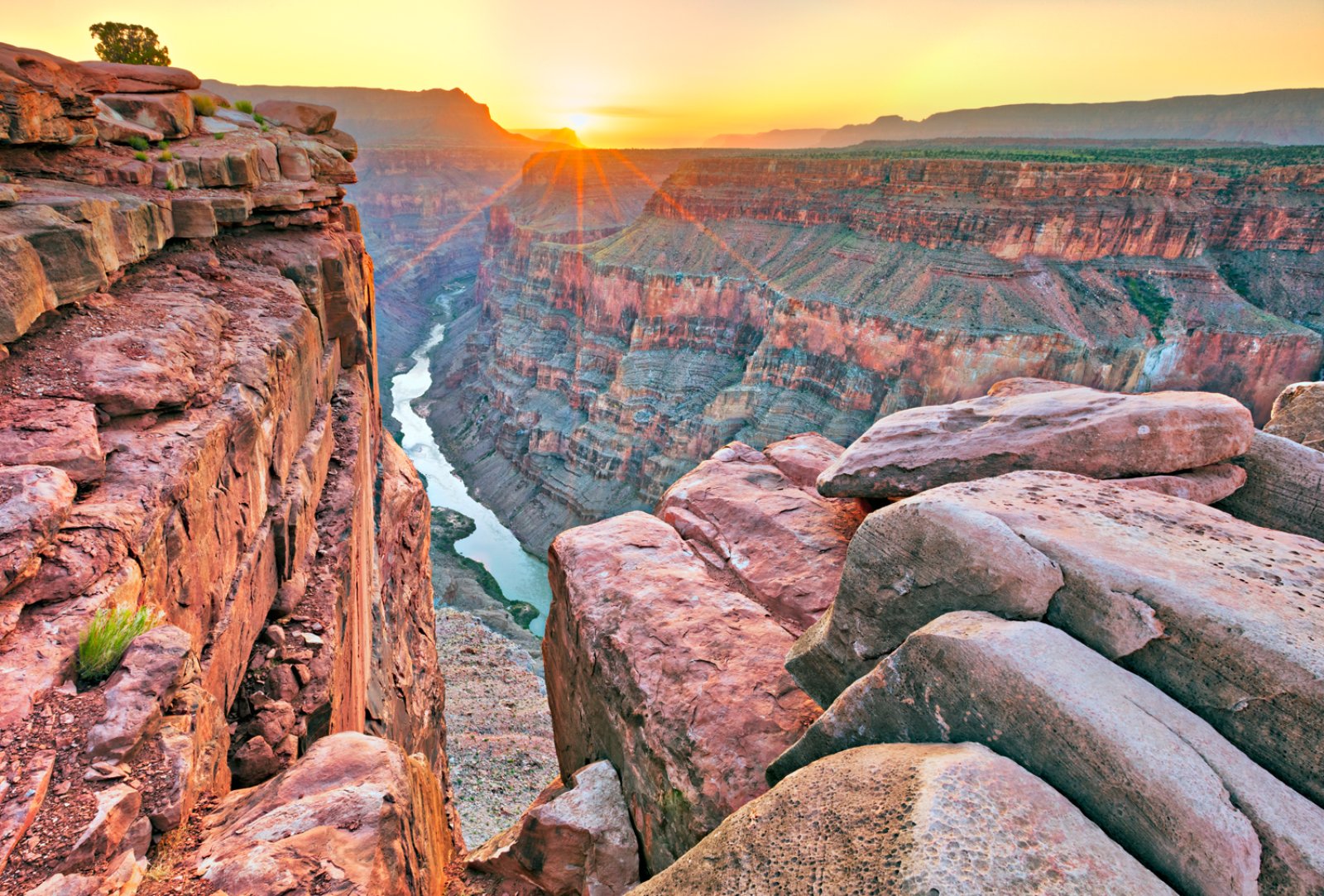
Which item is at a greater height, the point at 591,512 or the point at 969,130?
the point at 969,130

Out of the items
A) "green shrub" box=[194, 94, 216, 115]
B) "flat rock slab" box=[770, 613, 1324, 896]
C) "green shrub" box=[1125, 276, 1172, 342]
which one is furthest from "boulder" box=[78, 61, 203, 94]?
"green shrub" box=[1125, 276, 1172, 342]

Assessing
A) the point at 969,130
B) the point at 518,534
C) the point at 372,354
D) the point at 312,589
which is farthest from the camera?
the point at 969,130

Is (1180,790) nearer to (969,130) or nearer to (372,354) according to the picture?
(372,354)

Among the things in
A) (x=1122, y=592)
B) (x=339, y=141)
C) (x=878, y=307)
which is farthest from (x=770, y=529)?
(x=878, y=307)

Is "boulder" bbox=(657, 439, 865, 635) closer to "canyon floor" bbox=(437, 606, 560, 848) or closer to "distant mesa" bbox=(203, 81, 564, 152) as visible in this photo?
"canyon floor" bbox=(437, 606, 560, 848)

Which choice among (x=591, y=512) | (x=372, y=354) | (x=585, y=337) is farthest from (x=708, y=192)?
(x=372, y=354)

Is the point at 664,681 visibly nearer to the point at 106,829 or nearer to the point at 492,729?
the point at 106,829
